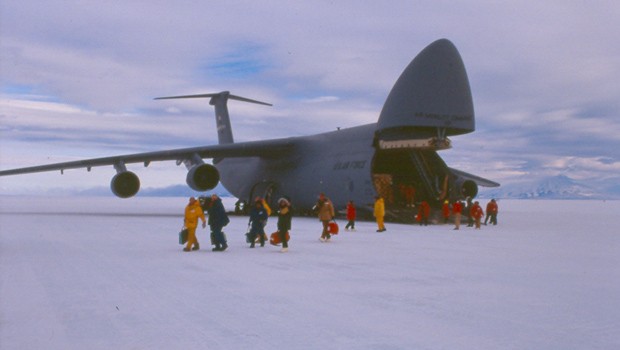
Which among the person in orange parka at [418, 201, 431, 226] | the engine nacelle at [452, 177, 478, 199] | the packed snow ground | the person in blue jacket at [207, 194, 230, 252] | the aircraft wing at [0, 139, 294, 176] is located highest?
the aircraft wing at [0, 139, 294, 176]

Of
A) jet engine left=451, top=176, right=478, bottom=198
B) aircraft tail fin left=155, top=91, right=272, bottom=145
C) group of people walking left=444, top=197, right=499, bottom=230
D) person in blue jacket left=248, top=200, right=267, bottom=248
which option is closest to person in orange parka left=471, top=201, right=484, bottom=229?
group of people walking left=444, top=197, right=499, bottom=230

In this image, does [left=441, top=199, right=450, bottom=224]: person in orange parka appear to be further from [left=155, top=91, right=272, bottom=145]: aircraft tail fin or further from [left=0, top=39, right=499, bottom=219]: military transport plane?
[left=155, top=91, right=272, bottom=145]: aircraft tail fin

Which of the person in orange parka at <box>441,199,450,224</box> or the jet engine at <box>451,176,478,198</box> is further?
the jet engine at <box>451,176,478,198</box>

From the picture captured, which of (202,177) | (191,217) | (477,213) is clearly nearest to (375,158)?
(477,213)

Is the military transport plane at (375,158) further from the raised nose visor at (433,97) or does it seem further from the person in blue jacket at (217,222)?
the person in blue jacket at (217,222)

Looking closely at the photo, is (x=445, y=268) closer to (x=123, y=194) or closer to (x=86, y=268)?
(x=86, y=268)

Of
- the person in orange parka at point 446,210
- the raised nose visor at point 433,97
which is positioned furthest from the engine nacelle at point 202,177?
the person in orange parka at point 446,210

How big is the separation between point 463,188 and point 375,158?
214 inches

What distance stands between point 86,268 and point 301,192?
62.6 feet

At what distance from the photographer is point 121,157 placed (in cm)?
2989

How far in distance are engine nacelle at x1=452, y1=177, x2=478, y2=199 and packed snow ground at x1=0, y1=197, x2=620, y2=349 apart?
507 inches

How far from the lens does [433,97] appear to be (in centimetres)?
2389

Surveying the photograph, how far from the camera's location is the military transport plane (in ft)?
78.8

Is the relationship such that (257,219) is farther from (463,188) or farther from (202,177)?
(463,188)
